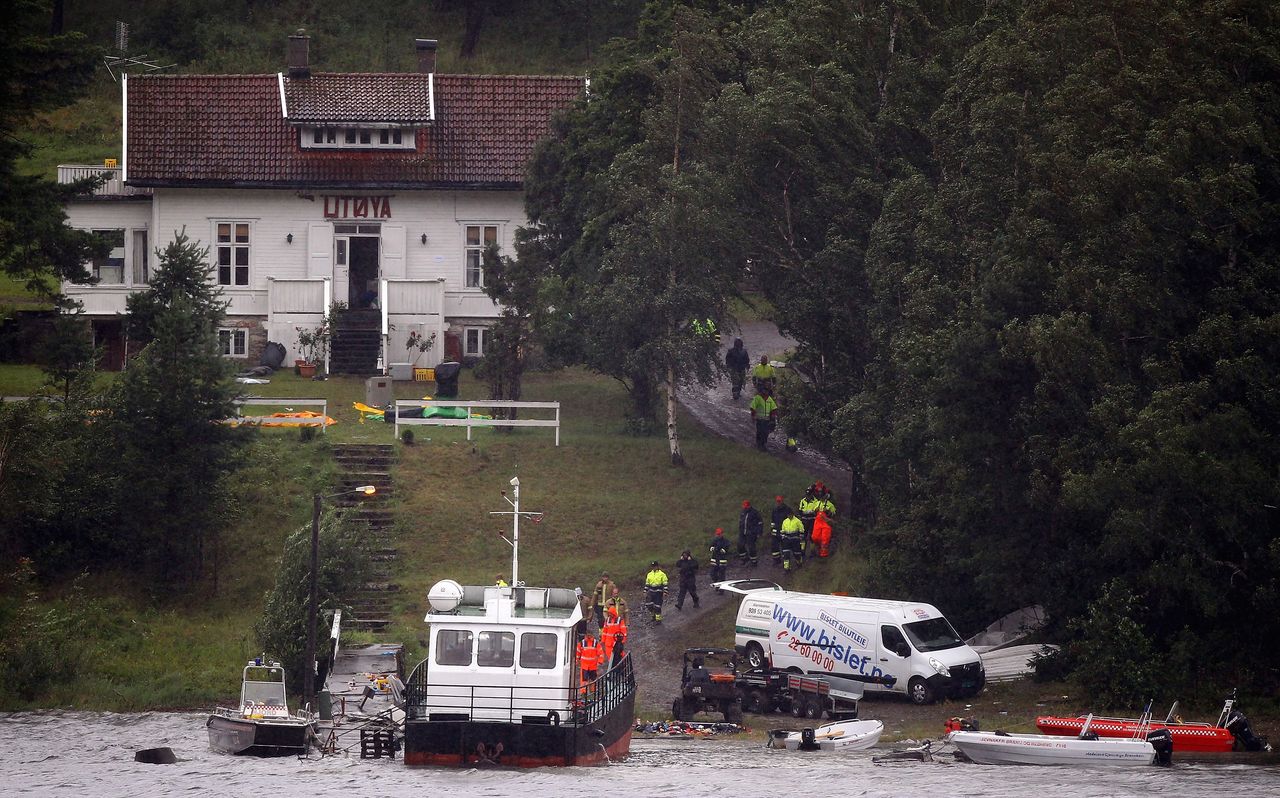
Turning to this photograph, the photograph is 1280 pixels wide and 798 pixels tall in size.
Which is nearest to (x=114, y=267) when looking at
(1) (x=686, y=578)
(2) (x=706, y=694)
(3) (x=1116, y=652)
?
(1) (x=686, y=578)

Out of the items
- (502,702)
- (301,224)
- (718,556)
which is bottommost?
(502,702)

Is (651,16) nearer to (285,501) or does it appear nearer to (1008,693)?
(285,501)

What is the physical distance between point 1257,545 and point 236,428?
24565 millimetres

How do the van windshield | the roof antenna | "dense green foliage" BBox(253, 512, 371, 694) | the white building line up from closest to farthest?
the van windshield
"dense green foliage" BBox(253, 512, 371, 694)
the white building
the roof antenna

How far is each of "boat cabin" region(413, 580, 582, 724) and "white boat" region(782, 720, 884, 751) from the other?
4.65m

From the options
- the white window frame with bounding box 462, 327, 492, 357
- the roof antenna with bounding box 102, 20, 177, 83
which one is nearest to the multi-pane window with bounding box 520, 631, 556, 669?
the white window frame with bounding box 462, 327, 492, 357

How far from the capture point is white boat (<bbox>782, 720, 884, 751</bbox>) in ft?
110

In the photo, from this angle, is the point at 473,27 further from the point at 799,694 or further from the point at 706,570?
the point at 799,694

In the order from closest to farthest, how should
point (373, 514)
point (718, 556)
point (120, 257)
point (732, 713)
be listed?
point (732, 713) < point (718, 556) < point (373, 514) < point (120, 257)

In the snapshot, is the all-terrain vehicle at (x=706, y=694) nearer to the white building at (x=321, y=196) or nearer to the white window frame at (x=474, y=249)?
the white building at (x=321, y=196)

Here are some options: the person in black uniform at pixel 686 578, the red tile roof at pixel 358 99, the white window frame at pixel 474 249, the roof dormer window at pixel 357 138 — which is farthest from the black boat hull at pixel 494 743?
the roof dormer window at pixel 357 138

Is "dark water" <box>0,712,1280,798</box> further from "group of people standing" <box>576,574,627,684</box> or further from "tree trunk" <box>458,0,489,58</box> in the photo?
"tree trunk" <box>458,0,489,58</box>

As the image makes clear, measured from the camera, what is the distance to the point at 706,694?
3609 centimetres

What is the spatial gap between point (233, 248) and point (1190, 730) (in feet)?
130
